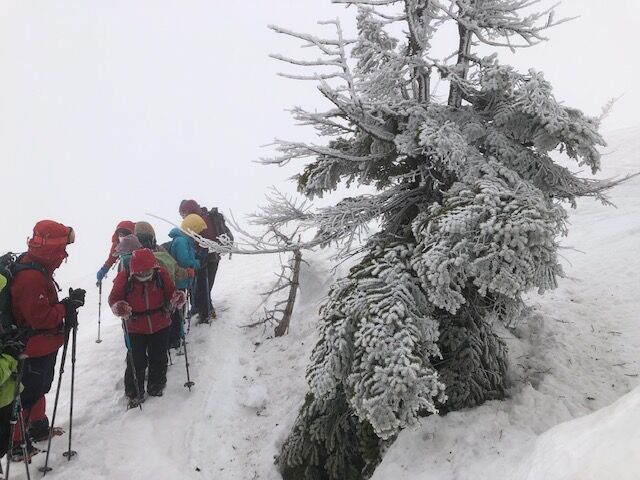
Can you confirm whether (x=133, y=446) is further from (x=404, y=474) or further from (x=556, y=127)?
(x=556, y=127)

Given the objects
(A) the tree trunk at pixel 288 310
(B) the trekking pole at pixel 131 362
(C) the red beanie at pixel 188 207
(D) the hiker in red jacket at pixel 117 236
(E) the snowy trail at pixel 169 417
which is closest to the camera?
(E) the snowy trail at pixel 169 417

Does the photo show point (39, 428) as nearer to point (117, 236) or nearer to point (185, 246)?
point (185, 246)

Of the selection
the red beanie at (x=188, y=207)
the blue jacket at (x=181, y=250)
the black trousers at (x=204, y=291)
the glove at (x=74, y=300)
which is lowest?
the black trousers at (x=204, y=291)

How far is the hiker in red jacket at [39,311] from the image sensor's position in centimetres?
612

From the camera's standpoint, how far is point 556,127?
4895 millimetres

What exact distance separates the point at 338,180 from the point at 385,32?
102 inches

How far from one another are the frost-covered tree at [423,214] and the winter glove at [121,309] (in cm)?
302

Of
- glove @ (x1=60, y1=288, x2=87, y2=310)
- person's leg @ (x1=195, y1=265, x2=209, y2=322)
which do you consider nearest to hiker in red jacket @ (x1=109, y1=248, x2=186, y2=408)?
glove @ (x1=60, y1=288, x2=87, y2=310)

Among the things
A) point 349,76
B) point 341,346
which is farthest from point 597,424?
point 349,76

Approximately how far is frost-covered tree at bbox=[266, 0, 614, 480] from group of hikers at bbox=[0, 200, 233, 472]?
198 centimetres

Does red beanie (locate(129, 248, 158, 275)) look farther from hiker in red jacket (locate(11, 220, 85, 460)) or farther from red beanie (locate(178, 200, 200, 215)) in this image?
red beanie (locate(178, 200, 200, 215))

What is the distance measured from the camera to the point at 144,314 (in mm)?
7582

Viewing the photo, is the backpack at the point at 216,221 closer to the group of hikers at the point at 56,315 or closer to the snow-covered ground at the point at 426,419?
the group of hikers at the point at 56,315

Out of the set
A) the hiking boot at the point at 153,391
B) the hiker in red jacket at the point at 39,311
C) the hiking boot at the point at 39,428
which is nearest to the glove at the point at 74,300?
the hiker in red jacket at the point at 39,311
